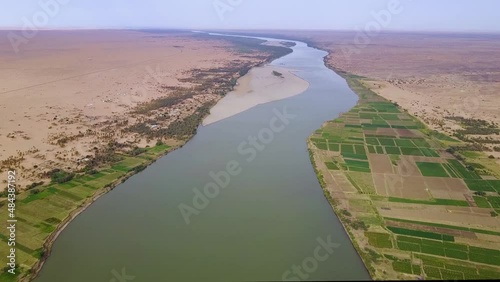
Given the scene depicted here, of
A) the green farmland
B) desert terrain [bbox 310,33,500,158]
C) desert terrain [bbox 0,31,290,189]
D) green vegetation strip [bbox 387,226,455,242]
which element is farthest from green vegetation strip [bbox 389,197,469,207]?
desert terrain [bbox 0,31,290,189]

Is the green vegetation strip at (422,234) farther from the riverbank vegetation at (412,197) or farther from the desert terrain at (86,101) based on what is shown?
the desert terrain at (86,101)

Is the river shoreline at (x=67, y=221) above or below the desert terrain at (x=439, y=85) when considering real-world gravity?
above

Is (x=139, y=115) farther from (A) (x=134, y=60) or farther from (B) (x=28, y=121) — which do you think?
(A) (x=134, y=60)

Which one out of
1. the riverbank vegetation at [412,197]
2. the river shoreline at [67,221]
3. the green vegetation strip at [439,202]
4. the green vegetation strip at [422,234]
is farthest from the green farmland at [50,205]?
the green vegetation strip at [439,202]

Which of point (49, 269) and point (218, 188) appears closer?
point (49, 269)

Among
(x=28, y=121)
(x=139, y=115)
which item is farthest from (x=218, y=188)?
(x=28, y=121)
